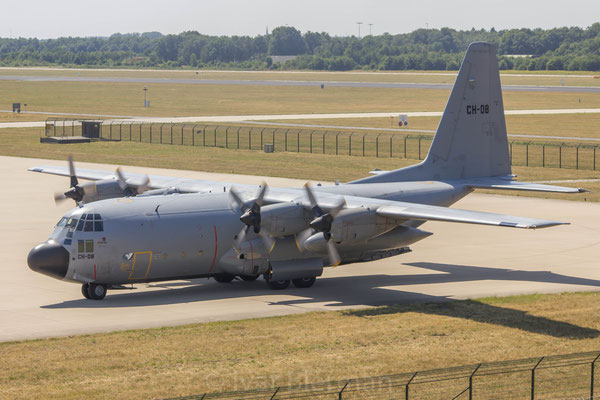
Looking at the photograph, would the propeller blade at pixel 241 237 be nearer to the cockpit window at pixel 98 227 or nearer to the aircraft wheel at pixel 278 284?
the aircraft wheel at pixel 278 284

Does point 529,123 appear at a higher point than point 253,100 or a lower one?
lower

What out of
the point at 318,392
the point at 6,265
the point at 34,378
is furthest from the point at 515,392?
the point at 6,265

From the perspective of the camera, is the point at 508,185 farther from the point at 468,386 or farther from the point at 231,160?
the point at 231,160

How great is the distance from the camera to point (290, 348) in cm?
2900

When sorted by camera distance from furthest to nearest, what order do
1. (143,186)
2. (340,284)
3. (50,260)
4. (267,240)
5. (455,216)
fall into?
(143,186) → (340,284) → (267,240) → (50,260) → (455,216)

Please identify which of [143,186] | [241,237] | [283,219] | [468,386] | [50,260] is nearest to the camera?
[468,386]

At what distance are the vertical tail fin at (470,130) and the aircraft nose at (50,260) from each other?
1513cm

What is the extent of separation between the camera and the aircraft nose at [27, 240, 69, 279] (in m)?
34.0

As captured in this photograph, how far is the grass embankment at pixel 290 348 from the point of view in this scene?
83.8 ft

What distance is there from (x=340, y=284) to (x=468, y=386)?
15.7 metres

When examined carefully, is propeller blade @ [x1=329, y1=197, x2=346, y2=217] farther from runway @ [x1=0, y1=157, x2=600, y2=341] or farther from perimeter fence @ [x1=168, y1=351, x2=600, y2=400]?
perimeter fence @ [x1=168, y1=351, x2=600, y2=400]

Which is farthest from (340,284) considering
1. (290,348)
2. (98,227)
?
(290,348)

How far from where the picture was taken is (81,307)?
34.1m

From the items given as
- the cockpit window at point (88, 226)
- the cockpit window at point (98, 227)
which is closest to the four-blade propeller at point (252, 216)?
the cockpit window at point (98, 227)
